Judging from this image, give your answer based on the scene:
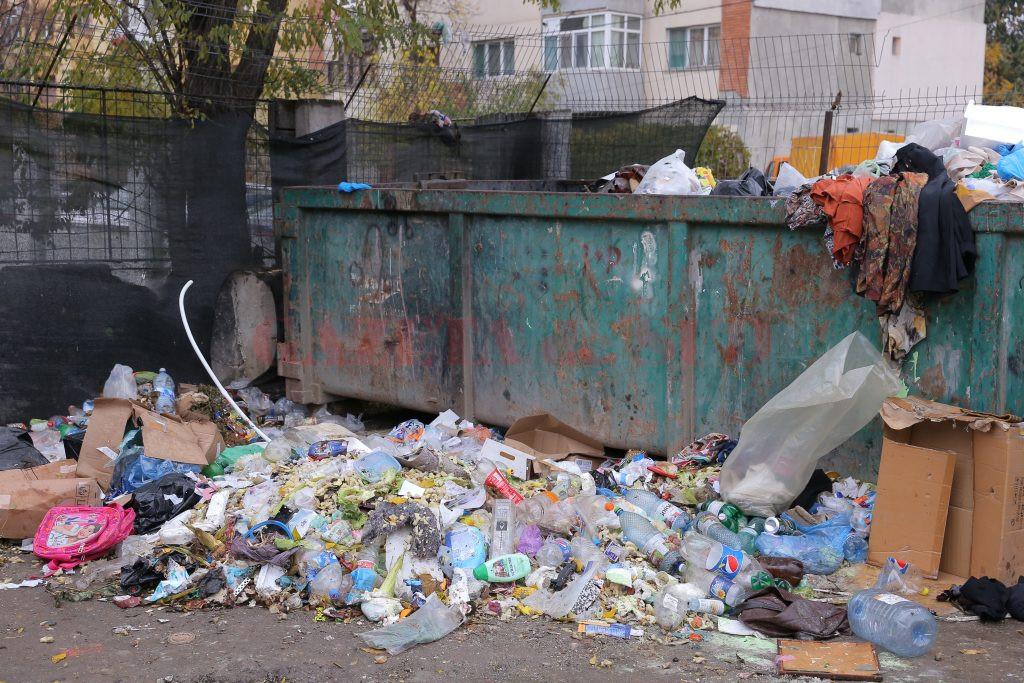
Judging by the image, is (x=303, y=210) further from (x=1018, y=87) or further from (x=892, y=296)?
(x=1018, y=87)

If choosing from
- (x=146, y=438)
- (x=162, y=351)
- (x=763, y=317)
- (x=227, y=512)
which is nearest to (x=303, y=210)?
(x=162, y=351)

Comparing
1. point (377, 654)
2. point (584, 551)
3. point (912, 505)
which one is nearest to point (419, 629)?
point (377, 654)

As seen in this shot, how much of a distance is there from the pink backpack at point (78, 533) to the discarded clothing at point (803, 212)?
3161 millimetres

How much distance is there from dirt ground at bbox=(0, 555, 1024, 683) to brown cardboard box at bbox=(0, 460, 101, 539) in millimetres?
846


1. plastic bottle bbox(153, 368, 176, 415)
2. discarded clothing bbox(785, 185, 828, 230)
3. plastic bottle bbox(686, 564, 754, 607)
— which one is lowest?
plastic bottle bbox(686, 564, 754, 607)

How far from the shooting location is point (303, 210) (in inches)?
259

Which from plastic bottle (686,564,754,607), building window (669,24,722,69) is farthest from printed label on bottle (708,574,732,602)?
building window (669,24,722,69)

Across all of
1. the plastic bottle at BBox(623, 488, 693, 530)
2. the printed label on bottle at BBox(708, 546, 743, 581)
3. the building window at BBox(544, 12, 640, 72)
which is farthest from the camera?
the building window at BBox(544, 12, 640, 72)

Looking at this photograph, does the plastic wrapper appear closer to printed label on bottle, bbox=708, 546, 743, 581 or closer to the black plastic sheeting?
printed label on bottle, bbox=708, 546, 743, 581

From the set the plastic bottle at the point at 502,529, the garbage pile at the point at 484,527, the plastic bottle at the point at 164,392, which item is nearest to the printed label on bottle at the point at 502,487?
A: the garbage pile at the point at 484,527

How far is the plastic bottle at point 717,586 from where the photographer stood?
378cm

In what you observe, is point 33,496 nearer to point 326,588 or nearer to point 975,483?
point 326,588

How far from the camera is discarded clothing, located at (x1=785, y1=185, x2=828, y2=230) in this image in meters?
4.45

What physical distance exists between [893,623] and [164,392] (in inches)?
174
